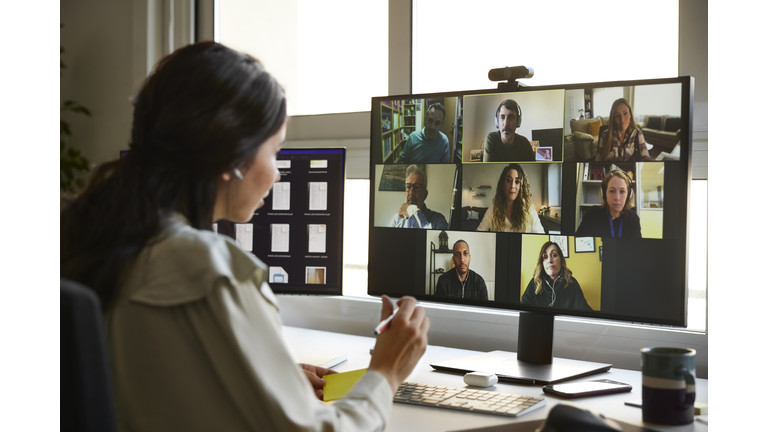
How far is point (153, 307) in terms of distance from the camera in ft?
2.23

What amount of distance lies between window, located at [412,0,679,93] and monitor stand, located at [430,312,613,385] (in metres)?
0.63

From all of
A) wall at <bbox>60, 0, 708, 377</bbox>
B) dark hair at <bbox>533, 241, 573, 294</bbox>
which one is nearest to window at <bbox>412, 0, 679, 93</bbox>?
wall at <bbox>60, 0, 708, 377</bbox>

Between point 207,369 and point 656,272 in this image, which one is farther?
point 656,272

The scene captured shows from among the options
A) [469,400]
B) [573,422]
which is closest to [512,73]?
[469,400]

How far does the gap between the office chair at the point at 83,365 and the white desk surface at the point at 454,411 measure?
1.32 feet

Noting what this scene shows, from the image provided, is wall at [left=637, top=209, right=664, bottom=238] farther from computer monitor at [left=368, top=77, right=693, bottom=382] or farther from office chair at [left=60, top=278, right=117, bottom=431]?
office chair at [left=60, top=278, right=117, bottom=431]

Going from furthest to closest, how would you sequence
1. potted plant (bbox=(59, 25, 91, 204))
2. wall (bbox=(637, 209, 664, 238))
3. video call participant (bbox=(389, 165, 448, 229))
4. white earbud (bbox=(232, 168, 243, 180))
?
potted plant (bbox=(59, 25, 91, 204))
video call participant (bbox=(389, 165, 448, 229))
wall (bbox=(637, 209, 664, 238))
white earbud (bbox=(232, 168, 243, 180))

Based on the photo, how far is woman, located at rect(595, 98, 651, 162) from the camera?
43.3 inches

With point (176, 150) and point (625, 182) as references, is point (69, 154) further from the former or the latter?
point (625, 182)

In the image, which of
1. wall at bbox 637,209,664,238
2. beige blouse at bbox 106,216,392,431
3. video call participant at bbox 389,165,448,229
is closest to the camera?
beige blouse at bbox 106,216,392,431

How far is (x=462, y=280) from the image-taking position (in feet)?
4.16
